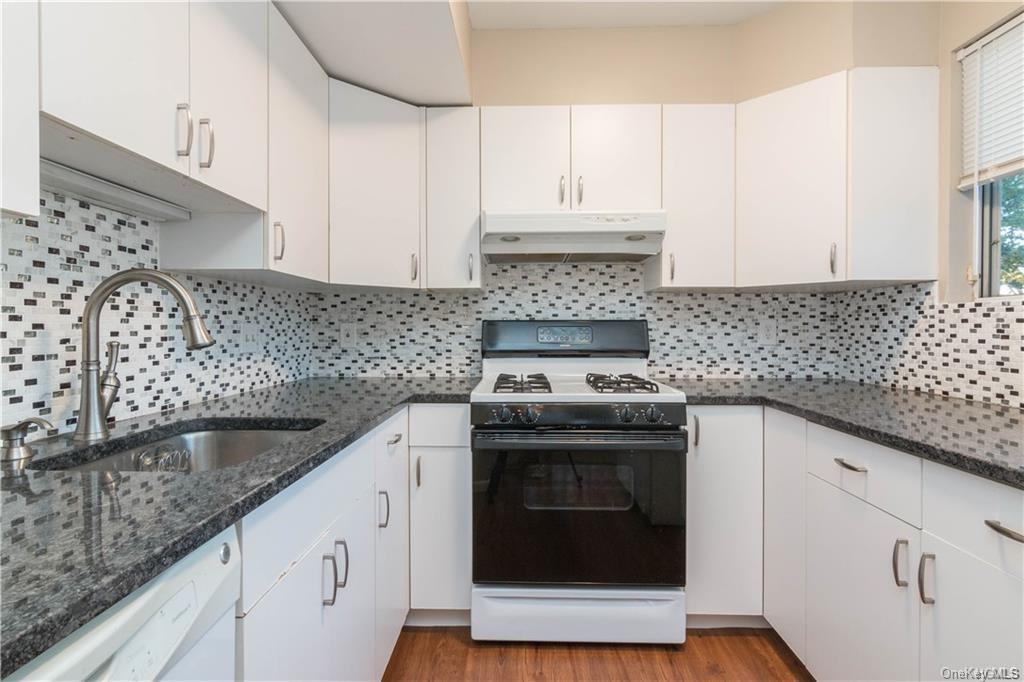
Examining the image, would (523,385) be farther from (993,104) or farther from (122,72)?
(993,104)

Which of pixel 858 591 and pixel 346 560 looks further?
pixel 858 591

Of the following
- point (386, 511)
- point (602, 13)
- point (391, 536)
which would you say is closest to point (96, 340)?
point (386, 511)

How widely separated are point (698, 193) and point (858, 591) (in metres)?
1.50

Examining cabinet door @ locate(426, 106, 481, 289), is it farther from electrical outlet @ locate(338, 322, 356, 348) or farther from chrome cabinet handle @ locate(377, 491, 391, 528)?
chrome cabinet handle @ locate(377, 491, 391, 528)

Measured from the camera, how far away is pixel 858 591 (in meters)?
1.24

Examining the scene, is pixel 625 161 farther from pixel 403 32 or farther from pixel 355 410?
pixel 355 410

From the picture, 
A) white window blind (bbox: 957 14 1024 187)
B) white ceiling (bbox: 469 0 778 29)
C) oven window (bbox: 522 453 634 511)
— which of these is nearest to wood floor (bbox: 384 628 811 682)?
oven window (bbox: 522 453 634 511)

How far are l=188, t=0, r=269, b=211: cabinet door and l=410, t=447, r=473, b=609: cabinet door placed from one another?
1.05m

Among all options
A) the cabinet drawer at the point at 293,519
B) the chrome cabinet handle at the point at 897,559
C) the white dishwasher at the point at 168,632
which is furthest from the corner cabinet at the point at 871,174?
the white dishwasher at the point at 168,632

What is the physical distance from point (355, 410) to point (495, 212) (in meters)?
0.98

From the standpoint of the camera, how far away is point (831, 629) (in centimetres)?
135

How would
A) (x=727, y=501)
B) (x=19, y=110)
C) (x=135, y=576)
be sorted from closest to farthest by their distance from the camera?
(x=135, y=576), (x=19, y=110), (x=727, y=501)

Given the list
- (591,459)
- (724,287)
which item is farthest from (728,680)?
(724,287)

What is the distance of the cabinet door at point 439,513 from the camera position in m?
1.71
